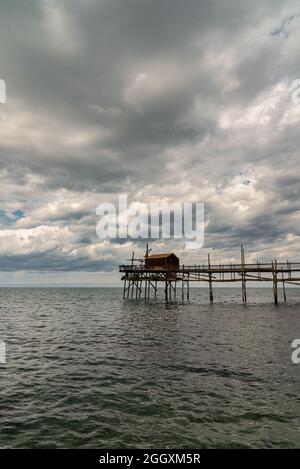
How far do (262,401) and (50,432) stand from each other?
6411mm

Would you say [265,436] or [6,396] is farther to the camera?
[6,396]

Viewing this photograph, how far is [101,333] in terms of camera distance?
72.8 ft

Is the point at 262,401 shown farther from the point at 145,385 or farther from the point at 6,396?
the point at 6,396

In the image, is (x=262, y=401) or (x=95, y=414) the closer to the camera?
(x=95, y=414)

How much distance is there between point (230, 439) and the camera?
706 cm

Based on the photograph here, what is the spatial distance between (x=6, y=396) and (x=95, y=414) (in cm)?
362
